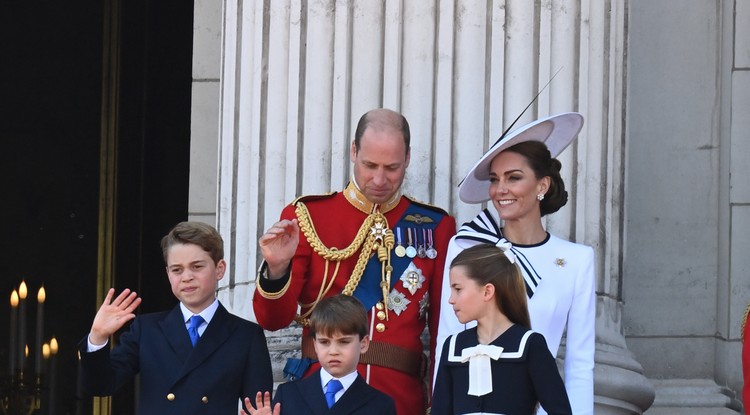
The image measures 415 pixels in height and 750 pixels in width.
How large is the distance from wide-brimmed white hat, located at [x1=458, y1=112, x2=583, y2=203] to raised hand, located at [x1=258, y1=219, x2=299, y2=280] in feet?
2.27

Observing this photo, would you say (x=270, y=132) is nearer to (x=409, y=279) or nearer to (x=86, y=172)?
(x=409, y=279)

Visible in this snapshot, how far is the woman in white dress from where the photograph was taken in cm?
570

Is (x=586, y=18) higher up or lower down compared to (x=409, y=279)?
higher up

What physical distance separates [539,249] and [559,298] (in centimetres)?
19

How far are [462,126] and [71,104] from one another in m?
3.38

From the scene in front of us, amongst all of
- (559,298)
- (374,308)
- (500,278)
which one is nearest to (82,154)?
(374,308)

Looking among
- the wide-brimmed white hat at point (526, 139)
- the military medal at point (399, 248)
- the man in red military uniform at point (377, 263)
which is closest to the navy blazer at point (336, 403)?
the man in red military uniform at point (377, 263)

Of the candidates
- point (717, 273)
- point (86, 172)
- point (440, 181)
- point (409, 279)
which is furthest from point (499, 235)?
point (86, 172)

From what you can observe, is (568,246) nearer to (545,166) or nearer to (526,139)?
(545,166)

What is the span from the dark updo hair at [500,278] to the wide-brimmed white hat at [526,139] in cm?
61

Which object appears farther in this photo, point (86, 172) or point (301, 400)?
point (86, 172)

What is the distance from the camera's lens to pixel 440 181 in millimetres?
6684

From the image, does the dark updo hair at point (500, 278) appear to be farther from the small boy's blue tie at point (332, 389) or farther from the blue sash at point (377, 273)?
the blue sash at point (377, 273)

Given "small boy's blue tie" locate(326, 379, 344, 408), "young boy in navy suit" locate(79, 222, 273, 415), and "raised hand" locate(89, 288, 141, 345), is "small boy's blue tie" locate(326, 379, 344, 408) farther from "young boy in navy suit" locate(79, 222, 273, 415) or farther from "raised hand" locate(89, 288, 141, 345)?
"raised hand" locate(89, 288, 141, 345)
